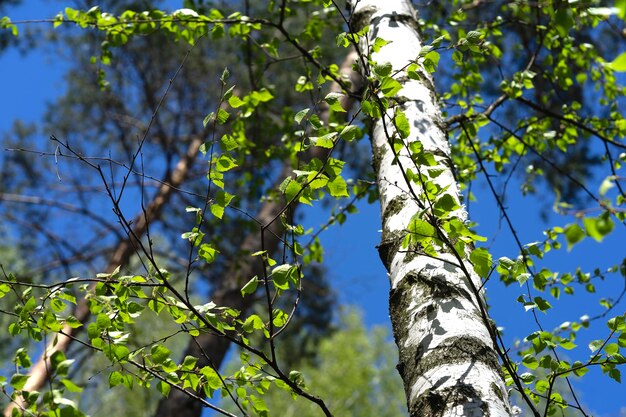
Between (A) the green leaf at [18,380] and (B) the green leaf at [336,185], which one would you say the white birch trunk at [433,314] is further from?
(A) the green leaf at [18,380]

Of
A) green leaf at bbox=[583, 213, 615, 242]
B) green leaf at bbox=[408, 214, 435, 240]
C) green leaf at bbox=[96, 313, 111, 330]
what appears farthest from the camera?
green leaf at bbox=[96, 313, 111, 330]

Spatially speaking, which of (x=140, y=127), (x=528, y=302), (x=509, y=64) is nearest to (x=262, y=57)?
(x=528, y=302)

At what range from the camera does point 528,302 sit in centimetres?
190

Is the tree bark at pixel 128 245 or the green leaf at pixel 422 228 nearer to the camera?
the green leaf at pixel 422 228

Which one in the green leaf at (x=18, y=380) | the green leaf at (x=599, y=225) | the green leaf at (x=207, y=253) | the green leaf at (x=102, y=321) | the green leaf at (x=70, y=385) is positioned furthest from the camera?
the green leaf at (x=207, y=253)

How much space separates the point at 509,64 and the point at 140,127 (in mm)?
5324

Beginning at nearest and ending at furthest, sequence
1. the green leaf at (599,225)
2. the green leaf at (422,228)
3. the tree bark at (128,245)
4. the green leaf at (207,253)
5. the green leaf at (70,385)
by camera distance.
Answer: the green leaf at (599,225), the green leaf at (70,385), the green leaf at (422,228), the green leaf at (207,253), the tree bark at (128,245)

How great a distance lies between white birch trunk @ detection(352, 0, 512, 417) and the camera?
1437 millimetres

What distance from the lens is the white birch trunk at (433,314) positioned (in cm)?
144

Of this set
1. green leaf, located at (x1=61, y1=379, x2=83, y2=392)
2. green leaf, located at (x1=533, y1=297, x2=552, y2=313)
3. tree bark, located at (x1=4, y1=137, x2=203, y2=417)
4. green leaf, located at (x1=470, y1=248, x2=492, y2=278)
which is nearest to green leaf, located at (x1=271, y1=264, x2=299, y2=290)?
green leaf, located at (x1=470, y1=248, x2=492, y2=278)

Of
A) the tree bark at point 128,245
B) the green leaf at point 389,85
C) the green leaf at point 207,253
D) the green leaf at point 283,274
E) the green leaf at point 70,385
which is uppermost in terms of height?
the tree bark at point 128,245

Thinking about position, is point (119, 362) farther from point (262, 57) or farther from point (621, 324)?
point (262, 57)

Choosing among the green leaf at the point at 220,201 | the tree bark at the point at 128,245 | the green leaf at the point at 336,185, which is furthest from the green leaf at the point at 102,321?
the tree bark at the point at 128,245

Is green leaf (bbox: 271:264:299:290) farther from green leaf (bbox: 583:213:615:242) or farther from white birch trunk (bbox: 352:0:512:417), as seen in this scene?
green leaf (bbox: 583:213:615:242)
